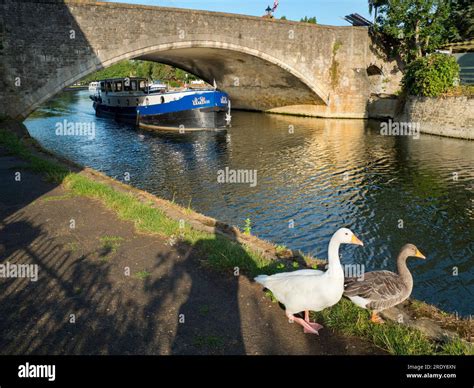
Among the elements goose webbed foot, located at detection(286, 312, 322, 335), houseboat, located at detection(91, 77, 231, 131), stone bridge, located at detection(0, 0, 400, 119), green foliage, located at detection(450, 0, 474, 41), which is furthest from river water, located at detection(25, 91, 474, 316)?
green foliage, located at detection(450, 0, 474, 41)

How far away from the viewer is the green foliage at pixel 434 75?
24844 millimetres

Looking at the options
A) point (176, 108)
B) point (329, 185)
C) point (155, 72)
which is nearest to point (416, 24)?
point (176, 108)

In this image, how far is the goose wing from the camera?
475 cm

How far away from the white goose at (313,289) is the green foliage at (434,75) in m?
24.6

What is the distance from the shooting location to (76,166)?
13898 millimetres

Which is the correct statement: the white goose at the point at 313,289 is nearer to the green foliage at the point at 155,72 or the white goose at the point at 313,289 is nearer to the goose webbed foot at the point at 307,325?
Answer: the goose webbed foot at the point at 307,325

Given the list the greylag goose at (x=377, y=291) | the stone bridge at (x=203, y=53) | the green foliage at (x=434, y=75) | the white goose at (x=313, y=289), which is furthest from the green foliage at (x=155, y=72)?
the white goose at (x=313, y=289)

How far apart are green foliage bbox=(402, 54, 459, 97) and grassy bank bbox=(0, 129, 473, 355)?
75.1 feet

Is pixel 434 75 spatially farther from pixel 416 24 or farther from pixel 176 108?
pixel 176 108

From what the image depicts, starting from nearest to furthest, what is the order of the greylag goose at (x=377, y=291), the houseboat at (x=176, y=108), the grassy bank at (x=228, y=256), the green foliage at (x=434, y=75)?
the grassy bank at (x=228, y=256) → the greylag goose at (x=377, y=291) → the green foliage at (x=434, y=75) → the houseboat at (x=176, y=108)

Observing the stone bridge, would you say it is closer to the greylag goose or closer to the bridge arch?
the bridge arch

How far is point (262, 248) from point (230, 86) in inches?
1555

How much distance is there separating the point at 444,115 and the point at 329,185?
13799 millimetres

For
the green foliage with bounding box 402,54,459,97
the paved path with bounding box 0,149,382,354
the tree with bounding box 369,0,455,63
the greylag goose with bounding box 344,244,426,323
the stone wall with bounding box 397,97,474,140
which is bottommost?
the paved path with bounding box 0,149,382,354
